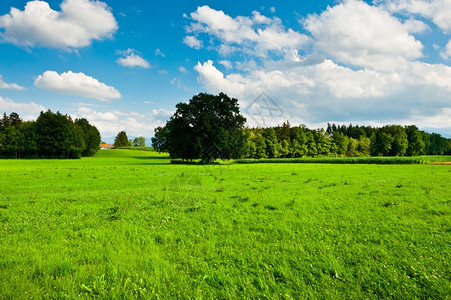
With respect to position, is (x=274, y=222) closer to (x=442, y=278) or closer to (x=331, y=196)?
(x=442, y=278)

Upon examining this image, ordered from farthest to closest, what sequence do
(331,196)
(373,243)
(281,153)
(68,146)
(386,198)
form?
1. (281,153)
2. (68,146)
3. (331,196)
4. (386,198)
5. (373,243)

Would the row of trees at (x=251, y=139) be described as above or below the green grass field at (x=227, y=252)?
above

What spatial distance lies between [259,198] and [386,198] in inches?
267

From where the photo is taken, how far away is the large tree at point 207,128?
5247 centimetres

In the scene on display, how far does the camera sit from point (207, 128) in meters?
51.0

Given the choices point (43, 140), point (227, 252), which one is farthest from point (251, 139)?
point (227, 252)

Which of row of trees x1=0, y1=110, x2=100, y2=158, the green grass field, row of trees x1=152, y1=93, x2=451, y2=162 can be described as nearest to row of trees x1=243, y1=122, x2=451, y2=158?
row of trees x1=152, y1=93, x2=451, y2=162

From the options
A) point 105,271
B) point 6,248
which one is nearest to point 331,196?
point 105,271

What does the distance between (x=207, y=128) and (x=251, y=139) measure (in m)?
55.6

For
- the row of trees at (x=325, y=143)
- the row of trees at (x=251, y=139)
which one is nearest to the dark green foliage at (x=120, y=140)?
the row of trees at (x=251, y=139)

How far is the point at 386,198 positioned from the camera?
1212 cm

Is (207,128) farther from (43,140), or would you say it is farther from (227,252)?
(43,140)

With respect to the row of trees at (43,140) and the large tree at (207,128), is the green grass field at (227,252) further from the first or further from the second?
the row of trees at (43,140)

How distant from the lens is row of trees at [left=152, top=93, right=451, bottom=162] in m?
53.4
